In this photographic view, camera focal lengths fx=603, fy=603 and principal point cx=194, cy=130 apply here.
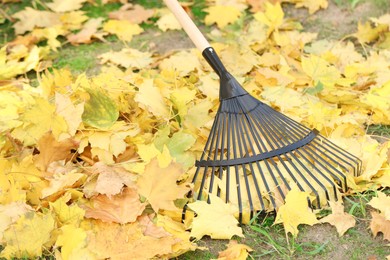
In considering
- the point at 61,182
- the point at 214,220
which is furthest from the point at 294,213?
the point at 61,182

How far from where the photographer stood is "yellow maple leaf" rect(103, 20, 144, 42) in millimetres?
3303

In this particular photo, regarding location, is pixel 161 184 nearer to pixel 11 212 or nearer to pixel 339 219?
pixel 11 212

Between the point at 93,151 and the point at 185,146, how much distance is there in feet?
1.07

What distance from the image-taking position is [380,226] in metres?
1.90

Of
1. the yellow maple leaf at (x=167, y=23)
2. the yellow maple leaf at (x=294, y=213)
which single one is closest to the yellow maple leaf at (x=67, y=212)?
the yellow maple leaf at (x=294, y=213)

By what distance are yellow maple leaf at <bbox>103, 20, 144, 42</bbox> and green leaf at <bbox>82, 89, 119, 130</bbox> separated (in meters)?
1.17

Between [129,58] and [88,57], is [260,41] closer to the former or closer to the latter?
[129,58]

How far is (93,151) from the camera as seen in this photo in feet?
6.96

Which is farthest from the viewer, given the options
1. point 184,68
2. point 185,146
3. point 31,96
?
point 184,68

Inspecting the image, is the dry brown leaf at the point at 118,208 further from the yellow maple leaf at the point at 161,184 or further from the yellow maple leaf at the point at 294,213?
the yellow maple leaf at the point at 294,213

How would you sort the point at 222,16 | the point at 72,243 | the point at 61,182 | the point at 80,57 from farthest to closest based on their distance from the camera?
the point at 222,16 → the point at 80,57 → the point at 61,182 → the point at 72,243

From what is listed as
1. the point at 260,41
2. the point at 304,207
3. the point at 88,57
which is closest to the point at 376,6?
the point at 260,41

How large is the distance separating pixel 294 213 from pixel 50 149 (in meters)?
0.86

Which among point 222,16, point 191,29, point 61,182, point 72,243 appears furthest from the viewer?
point 222,16
